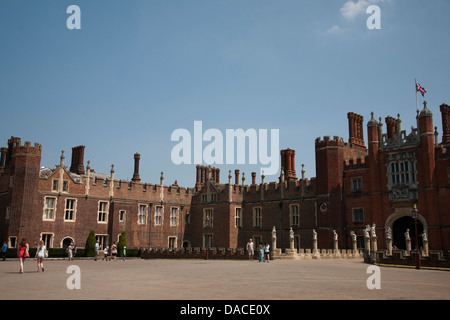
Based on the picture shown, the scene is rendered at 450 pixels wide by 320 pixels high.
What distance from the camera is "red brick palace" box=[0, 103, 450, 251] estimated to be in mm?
33469

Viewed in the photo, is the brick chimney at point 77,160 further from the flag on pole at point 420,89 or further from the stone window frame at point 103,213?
the flag on pole at point 420,89

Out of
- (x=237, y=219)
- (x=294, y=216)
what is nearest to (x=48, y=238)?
(x=237, y=219)

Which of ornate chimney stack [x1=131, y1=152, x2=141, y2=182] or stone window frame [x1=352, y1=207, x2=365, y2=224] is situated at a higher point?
ornate chimney stack [x1=131, y1=152, x2=141, y2=182]

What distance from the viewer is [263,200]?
44031 mm

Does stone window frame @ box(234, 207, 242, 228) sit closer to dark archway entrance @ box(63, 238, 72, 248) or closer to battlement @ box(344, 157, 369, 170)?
battlement @ box(344, 157, 369, 170)

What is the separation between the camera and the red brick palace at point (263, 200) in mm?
33469

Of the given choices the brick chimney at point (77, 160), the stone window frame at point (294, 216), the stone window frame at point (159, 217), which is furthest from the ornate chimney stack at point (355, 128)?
the brick chimney at point (77, 160)

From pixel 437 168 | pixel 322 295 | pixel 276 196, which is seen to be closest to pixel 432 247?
pixel 437 168

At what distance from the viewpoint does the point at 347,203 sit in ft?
122

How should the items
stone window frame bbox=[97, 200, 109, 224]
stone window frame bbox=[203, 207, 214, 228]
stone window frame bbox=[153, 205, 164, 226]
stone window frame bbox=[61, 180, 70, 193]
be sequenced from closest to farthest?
stone window frame bbox=[61, 180, 70, 193] → stone window frame bbox=[97, 200, 109, 224] → stone window frame bbox=[153, 205, 164, 226] → stone window frame bbox=[203, 207, 214, 228]

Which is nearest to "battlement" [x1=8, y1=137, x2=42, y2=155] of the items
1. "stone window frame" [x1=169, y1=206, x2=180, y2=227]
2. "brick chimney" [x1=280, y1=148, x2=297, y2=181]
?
"stone window frame" [x1=169, y1=206, x2=180, y2=227]

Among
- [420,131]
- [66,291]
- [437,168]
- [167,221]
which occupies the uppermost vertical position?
[420,131]
